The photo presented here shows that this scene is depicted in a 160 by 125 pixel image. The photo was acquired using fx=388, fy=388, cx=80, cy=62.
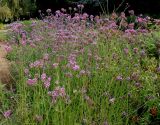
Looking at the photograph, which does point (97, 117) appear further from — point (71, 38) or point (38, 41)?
point (38, 41)

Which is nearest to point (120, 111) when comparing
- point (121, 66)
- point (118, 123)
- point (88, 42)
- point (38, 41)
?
point (118, 123)

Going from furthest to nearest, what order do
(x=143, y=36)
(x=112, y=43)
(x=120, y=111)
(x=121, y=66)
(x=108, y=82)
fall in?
1. (x=143, y=36)
2. (x=112, y=43)
3. (x=121, y=66)
4. (x=108, y=82)
5. (x=120, y=111)

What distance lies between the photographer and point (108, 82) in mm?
4484

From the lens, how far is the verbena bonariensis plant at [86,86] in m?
3.67

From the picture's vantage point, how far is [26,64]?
5570mm

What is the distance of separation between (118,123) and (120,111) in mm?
273

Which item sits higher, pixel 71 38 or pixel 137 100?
pixel 71 38

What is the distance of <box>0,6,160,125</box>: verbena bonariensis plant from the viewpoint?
3.67 m

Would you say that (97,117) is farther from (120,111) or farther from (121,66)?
(121,66)

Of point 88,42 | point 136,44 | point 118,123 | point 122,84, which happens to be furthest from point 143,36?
point 118,123

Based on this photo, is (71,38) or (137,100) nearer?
(137,100)

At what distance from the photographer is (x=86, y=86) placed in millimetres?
4281

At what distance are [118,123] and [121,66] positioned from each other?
3.44ft

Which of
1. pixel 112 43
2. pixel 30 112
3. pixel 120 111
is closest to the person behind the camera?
pixel 30 112
